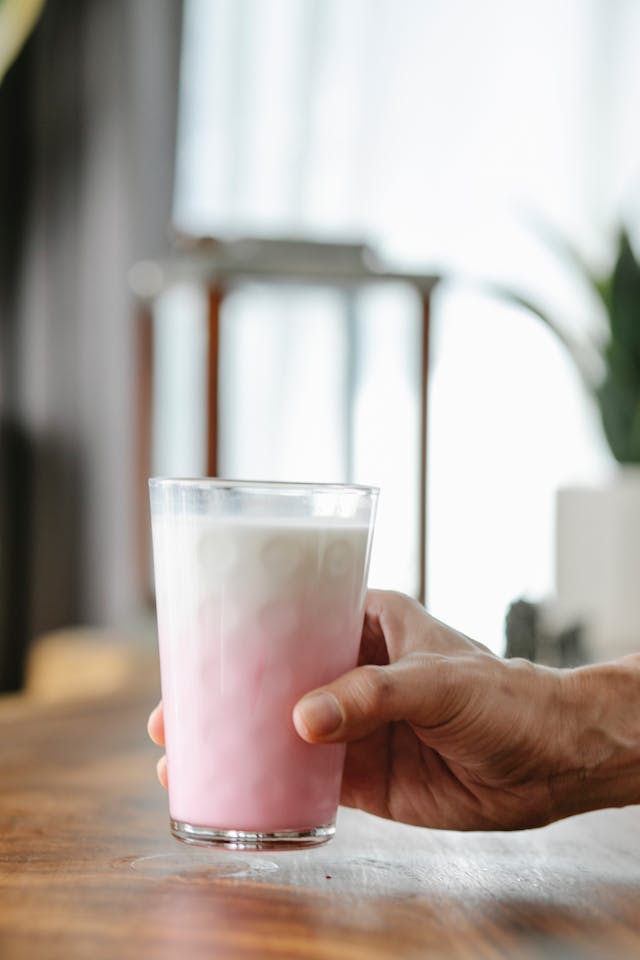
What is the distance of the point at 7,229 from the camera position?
134 inches

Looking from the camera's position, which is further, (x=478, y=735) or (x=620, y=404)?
(x=620, y=404)

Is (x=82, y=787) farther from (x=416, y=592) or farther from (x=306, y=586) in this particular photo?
(x=416, y=592)

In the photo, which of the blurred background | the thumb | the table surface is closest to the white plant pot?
the blurred background

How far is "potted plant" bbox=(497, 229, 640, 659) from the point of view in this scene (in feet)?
6.75

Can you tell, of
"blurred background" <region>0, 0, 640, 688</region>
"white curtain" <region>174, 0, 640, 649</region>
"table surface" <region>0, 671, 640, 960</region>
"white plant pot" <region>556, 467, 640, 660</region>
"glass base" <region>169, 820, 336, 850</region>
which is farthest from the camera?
"white curtain" <region>174, 0, 640, 649</region>

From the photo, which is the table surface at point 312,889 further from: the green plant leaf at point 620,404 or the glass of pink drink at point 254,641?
the green plant leaf at point 620,404

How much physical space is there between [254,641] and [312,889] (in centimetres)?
10

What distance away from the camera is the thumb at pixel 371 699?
523 millimetres

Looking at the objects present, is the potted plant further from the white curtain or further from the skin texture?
the skin texture

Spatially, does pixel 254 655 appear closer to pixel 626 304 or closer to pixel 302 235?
pixel 626 304

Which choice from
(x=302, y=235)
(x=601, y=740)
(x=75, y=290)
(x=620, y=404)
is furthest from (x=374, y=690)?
(x=75, y=290)

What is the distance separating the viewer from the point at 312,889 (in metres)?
0.52

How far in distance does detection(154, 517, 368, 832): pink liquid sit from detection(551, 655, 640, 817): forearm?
14 centimetres

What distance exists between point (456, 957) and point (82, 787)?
1.35 ft
